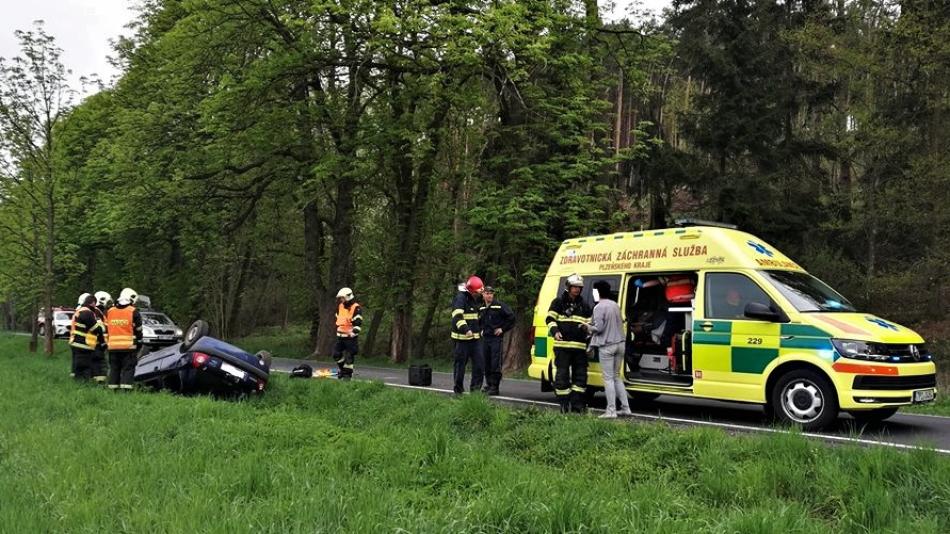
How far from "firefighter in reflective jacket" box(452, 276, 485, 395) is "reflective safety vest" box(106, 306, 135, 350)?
17.3 feet

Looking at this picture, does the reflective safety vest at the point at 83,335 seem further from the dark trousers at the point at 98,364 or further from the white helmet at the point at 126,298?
the white helmet at the point at 126,298

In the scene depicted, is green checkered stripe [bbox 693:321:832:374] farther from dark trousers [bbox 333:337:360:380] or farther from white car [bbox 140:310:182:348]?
white car [bbox 140:310:182:348]

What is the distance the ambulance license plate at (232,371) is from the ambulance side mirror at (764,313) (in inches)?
278

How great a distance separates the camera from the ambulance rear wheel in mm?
7578

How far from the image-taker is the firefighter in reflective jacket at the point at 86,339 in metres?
12.3

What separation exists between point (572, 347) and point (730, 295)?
6.77 ft

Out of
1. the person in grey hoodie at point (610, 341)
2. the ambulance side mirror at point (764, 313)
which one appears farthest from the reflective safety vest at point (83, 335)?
the ambulance side mirror at point (764, 313)

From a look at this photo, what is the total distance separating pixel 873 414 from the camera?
26.6 ft

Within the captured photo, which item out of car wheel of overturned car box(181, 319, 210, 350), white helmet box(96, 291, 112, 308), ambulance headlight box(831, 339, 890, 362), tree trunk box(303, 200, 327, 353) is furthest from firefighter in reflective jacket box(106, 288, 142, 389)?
tree trunk box(303, 200, 327, 353)

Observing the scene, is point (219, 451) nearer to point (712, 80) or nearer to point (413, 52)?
point (413, 52)

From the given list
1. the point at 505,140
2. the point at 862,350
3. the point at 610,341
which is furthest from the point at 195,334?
the point at 505,140

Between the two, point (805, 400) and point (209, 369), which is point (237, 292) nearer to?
point (209, 369)

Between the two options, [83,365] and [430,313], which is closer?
[83,365]

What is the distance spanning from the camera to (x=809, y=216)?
18.8 m
